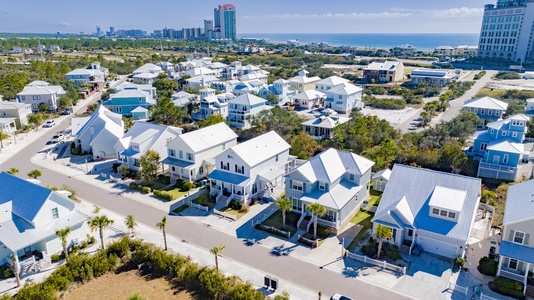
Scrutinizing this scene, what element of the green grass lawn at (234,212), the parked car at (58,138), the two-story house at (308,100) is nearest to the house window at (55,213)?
the green grass lawn at (234,212)

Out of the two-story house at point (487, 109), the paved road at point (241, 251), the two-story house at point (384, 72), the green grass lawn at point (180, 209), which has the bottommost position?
the paved road at point (241, 251)

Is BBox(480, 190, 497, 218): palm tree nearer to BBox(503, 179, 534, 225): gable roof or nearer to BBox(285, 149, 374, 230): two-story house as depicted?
BBox(503, 179, 534, 225): gable roof

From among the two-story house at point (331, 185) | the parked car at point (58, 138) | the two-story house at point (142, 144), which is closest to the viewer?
the two-story house at point (331, 185)

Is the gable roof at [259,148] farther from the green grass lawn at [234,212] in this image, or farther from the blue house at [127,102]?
the blue house at [127,102]

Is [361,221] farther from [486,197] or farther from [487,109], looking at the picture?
[487,109]

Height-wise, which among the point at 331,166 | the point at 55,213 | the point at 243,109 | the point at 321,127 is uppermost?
the point at 243,109

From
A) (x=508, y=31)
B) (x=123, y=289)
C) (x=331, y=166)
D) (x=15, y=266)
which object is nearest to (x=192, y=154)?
(x=331, y=166)
